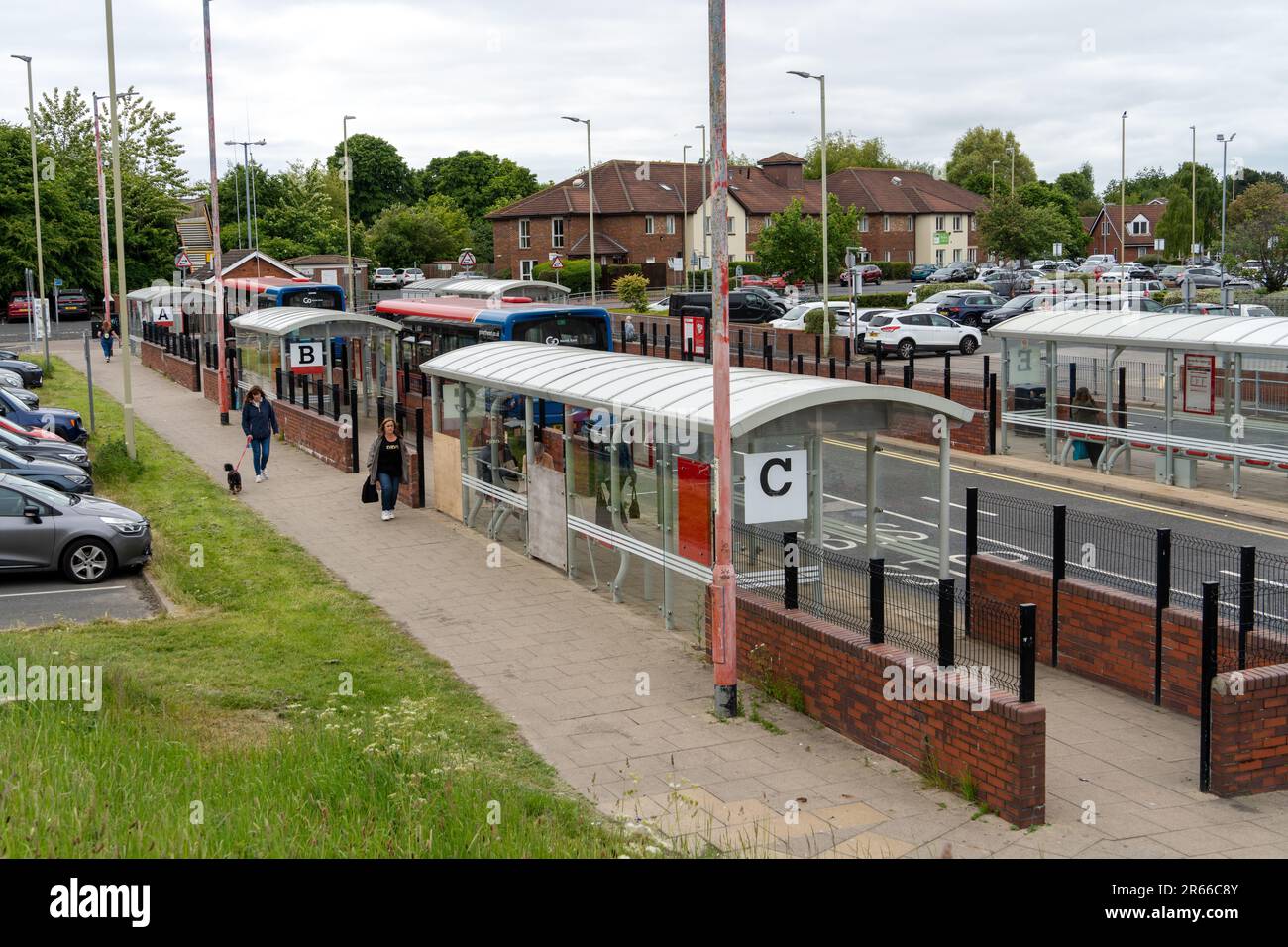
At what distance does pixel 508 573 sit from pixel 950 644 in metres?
7.84

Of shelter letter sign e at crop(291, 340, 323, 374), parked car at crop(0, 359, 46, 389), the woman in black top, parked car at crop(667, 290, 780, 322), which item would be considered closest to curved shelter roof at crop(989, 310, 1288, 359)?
the woman in black top

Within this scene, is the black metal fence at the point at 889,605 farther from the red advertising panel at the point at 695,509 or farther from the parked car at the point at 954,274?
the parked car at the point at 954,274

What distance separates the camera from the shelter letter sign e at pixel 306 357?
96.4 feet

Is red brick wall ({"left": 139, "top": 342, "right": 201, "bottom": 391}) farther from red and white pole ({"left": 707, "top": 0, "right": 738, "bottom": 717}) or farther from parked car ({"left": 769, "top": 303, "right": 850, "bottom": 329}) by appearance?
red and white pole ({"left": 707, "top": 0, "right": 738, "bottom": 717})

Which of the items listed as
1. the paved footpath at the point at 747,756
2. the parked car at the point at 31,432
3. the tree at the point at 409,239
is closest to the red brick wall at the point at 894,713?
the paved footpath at the point at 747,756

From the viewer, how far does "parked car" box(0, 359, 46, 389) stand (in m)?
37.2

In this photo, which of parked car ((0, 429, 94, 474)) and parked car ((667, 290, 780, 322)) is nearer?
parked car ((0, 429, 94, 474))

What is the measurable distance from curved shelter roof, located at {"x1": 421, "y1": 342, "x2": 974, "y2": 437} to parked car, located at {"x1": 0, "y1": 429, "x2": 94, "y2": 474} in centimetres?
759

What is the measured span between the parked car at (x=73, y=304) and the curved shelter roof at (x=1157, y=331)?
2357 inches

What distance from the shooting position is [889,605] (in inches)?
456

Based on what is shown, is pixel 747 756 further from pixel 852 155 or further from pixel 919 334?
pixel 852 155

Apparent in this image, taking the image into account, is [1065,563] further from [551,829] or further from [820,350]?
[820,350]

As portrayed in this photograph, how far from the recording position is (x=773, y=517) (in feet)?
43.4
